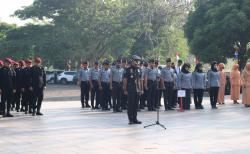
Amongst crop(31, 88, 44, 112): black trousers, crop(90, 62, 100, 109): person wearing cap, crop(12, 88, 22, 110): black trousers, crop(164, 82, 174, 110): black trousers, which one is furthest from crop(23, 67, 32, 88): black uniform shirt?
crop(164, 82, 174, 110): black trousers

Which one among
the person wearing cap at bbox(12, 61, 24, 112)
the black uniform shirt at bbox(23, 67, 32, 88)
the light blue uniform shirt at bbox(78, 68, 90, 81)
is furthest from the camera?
the light blue uniform shirt at bbox(78, 68, 90, 81)

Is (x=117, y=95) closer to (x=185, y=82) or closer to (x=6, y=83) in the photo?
(x=185, y=82)

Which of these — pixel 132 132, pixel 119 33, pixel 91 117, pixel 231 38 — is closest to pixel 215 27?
pixel 231 38

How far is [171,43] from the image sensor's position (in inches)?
2280

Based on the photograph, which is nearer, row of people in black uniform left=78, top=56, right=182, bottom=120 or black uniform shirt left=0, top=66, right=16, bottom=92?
black uniform shirt left=0, top=66, right=16, bottom=92

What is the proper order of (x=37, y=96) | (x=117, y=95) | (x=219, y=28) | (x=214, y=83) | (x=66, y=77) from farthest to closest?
1. (x=66, y=77)
2. (x=219, y=28)
3. (x=214, y=83)
4. (x=117, y=95)
5. (x=37, y=96)

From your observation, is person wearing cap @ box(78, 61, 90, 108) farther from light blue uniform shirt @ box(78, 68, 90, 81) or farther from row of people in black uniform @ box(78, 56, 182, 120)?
row of people in black uniform @ box(78, 56, 182, 120)

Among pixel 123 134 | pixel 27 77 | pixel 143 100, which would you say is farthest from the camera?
pixel 143 100

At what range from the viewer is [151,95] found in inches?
752

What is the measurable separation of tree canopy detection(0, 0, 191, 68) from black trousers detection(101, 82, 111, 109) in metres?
30.3

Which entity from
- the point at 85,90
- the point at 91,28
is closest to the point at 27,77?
the point at 85,90

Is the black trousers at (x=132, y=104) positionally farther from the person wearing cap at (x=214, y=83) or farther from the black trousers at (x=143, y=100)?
the person wearing cap at (x=214, y=83)

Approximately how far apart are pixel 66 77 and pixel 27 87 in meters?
36.2

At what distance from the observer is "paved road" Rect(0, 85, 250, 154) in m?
10.1
